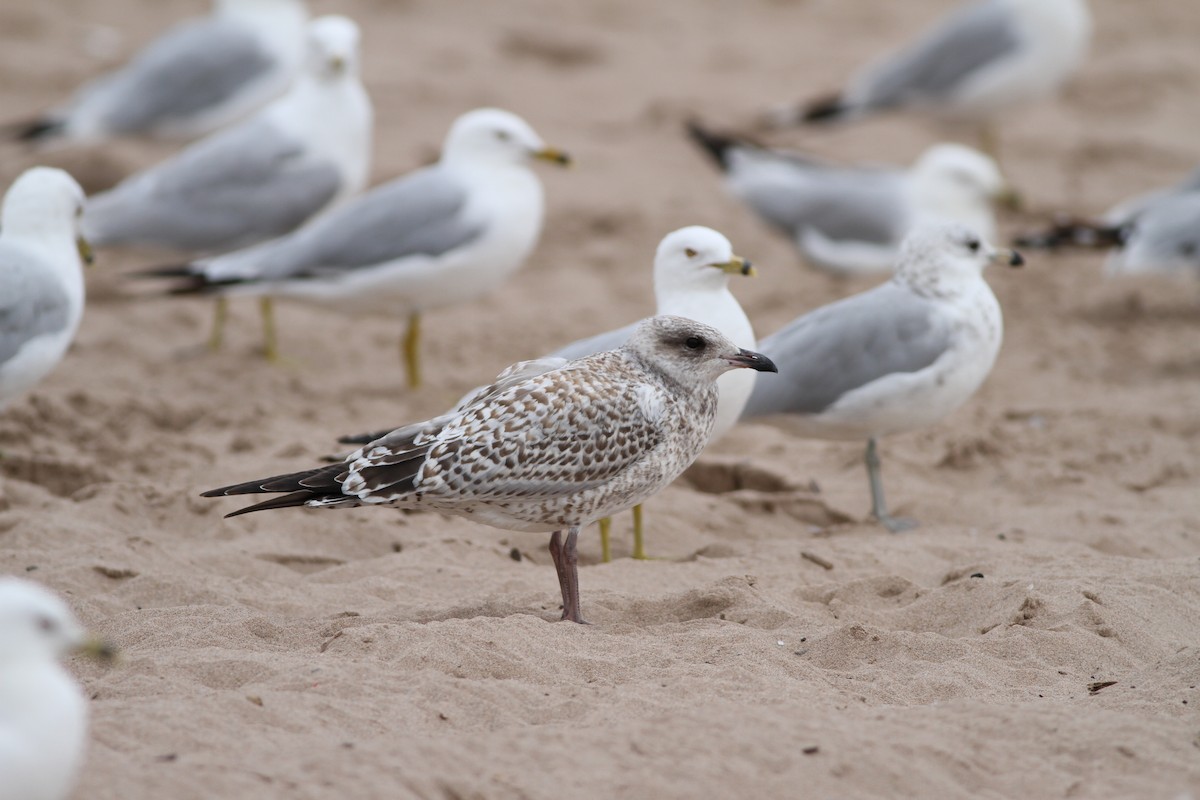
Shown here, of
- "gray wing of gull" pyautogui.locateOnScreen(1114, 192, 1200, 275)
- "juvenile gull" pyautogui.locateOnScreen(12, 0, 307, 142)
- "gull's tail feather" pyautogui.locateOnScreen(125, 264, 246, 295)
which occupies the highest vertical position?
"juvenile gull" pyautogui.locateOnScreen(12, 0, 307, 142)

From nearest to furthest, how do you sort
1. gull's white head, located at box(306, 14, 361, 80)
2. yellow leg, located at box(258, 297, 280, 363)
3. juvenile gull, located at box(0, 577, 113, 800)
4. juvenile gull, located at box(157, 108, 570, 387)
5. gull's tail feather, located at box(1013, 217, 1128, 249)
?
1. juvenile gull, located at box(0, 577, 113, 800)
2. juvenile gull, located at box(157, 108, 570, 387)
3. yellow leg, located at box(258, 297, 280, 363)
4. gull's white head, located at box(306, 14, 361, 80)
5. gull's tail feather, located at box(1013, 217, 1128, 249)

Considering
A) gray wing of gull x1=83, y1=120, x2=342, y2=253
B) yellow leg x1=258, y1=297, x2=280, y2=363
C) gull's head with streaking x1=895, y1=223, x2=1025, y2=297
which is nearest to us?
gull's head with streaking x1=895, y1=223, x2=1025, y2=297

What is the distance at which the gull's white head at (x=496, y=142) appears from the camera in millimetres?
7461

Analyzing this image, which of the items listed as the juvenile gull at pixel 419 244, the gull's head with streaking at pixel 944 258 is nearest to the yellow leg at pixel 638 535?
the gull's head with streaking at pixel 944 258

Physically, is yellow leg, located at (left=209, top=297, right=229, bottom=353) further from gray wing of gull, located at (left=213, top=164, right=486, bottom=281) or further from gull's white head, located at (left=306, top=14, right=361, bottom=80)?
gull's white head, located at (left=306, top=14, right=361, bottom=80)

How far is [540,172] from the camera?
10.4 m

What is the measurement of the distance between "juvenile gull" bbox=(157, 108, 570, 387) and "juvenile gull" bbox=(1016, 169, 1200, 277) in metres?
3.00

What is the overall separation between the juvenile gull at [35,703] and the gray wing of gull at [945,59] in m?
8.77

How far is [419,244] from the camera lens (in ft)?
23.9

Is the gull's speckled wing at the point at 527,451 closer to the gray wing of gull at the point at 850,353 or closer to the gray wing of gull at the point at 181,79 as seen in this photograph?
the gray wing of gull at the point at 850,353

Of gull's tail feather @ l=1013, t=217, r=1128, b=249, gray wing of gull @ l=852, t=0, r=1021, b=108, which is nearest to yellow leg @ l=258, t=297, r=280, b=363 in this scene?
gull's tail feather @ l=1013, t=217, r=1128, b=249

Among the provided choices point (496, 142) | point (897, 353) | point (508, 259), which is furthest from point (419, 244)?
point (897, 353)

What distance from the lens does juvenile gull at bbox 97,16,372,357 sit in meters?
8.05

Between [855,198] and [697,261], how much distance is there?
3.71m
